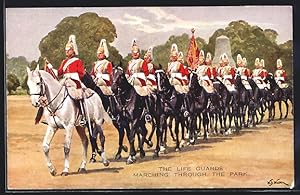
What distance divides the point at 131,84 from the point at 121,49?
0.11 metres

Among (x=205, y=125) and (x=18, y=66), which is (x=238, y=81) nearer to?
(x=205, y=125)

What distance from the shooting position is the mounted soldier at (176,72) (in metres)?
1.94

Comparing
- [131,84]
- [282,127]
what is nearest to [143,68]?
[131,84]

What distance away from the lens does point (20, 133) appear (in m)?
1.93

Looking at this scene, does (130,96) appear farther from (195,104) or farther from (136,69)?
(195,104)

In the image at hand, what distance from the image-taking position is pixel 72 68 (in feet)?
6.29

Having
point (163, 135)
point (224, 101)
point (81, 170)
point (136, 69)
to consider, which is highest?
point (136, 69)

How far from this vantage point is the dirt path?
1.93 meters

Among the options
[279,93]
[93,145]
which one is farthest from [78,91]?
[279,93]

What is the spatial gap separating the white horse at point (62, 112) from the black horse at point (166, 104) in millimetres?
168

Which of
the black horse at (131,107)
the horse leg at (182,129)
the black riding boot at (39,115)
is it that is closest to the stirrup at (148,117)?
the black horse at (131,107)

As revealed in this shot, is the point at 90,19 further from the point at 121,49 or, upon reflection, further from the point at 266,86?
the point at 266,86

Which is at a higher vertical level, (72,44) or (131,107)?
(72,44)

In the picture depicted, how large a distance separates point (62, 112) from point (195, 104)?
41 cm
